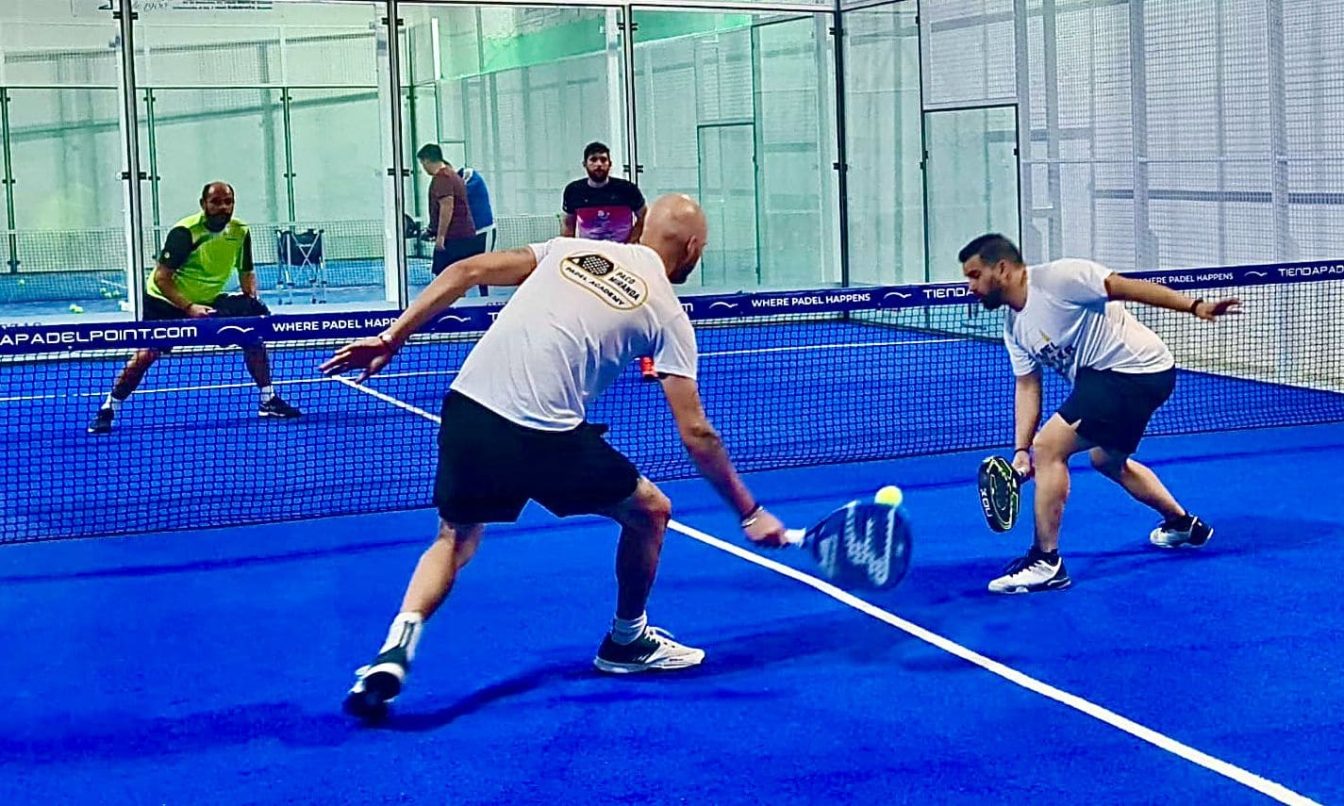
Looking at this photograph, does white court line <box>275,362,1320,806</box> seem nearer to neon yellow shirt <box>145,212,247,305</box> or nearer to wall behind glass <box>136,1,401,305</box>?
neon yellow shirt <box>145,212,247,305</box>

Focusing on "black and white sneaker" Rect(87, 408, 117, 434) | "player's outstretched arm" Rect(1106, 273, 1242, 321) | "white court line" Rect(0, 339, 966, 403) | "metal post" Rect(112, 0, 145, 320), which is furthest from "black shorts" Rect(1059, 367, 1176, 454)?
"metal post" Rect(112, 0, 145, 320)

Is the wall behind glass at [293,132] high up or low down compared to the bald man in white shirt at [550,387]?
up

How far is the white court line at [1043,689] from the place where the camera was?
202 inches

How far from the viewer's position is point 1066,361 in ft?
26.7

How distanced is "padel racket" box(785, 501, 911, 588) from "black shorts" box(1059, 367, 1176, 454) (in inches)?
78.0

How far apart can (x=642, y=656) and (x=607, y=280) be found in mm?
1422

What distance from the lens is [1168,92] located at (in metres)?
15.3

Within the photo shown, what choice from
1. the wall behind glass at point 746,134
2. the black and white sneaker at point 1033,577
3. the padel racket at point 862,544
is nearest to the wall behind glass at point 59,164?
the wall behind glass at point 746,134

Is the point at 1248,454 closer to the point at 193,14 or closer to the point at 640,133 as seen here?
the point at 640,133

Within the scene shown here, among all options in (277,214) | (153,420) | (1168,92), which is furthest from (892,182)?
(153,420)

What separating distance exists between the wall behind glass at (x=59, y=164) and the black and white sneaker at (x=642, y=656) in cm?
1328

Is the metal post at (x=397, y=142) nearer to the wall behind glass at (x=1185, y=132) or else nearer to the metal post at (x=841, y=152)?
the metal post at (x=841, y=152)

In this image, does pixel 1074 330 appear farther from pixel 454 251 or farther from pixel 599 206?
pixel 454 251

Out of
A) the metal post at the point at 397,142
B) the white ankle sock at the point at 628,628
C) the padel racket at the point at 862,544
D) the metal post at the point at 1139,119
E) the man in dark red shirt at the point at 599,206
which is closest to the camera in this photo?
the padel racket at the point at 862,544
